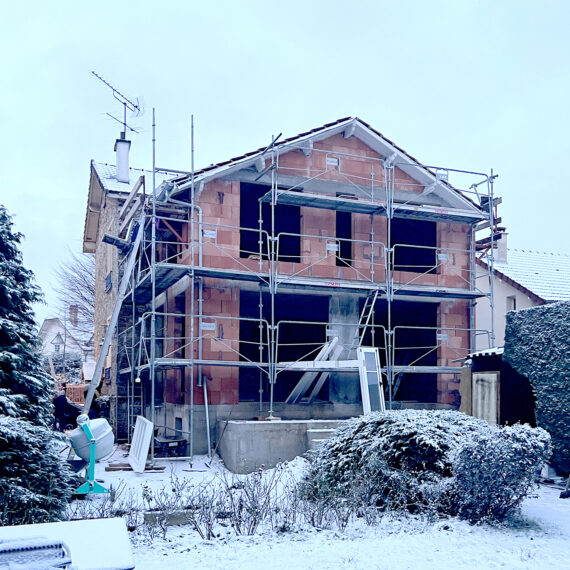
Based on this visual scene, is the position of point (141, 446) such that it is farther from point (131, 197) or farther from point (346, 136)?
point (346, 136)

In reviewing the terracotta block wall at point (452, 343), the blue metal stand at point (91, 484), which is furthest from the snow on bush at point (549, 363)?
the blue metal stand at point (91, 484)

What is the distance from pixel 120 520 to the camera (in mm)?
3689

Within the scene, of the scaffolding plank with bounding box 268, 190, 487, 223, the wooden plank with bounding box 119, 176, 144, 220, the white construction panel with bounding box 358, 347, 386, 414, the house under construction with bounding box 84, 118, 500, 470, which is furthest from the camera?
the wooden plank with bounding box 119, 176, 144, 220

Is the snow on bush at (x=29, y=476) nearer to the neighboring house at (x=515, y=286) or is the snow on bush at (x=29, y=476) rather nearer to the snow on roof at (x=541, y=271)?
the neighboring house at (x=515, y=286)

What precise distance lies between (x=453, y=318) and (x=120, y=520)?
15.9m

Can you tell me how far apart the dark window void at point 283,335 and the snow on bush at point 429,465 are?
9482 millimetres

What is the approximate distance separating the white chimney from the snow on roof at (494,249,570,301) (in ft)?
42.5

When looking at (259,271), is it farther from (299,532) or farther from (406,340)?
(299,532)

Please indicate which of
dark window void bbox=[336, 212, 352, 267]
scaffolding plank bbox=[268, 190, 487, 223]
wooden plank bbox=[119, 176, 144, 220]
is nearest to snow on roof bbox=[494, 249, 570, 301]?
scaffolding plank bbox=[268, 190, 487, 223]

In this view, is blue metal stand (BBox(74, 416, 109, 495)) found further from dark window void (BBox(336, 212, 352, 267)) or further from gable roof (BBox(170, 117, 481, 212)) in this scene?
dark window void (BBox(336, 212, 352, 267))

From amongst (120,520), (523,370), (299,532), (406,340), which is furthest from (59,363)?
(120,520)

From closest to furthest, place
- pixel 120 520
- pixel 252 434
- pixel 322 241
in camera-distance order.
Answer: pixel 120 520 → pixel 252 434 → pixel 322 241

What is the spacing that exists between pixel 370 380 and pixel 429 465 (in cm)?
632

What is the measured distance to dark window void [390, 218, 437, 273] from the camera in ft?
63.7
